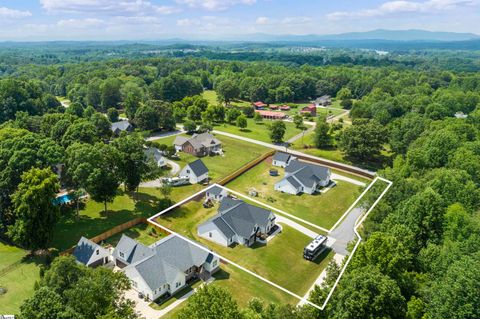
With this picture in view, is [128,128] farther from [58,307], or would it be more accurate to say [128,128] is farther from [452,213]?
[452,213]

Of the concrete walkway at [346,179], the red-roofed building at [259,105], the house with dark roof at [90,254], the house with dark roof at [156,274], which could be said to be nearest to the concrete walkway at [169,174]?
the house with dark roof at [90,254]

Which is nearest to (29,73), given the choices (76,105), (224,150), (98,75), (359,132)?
(98,75)

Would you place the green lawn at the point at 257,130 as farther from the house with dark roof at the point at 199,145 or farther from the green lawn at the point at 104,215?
the green lawn at the point at 104,215

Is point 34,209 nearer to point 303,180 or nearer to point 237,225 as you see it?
point 303,180

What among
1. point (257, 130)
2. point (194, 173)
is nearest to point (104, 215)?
point (194, 173)

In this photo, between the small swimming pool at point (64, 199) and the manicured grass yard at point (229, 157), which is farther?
the manicured grass yard at point (229, 157)
